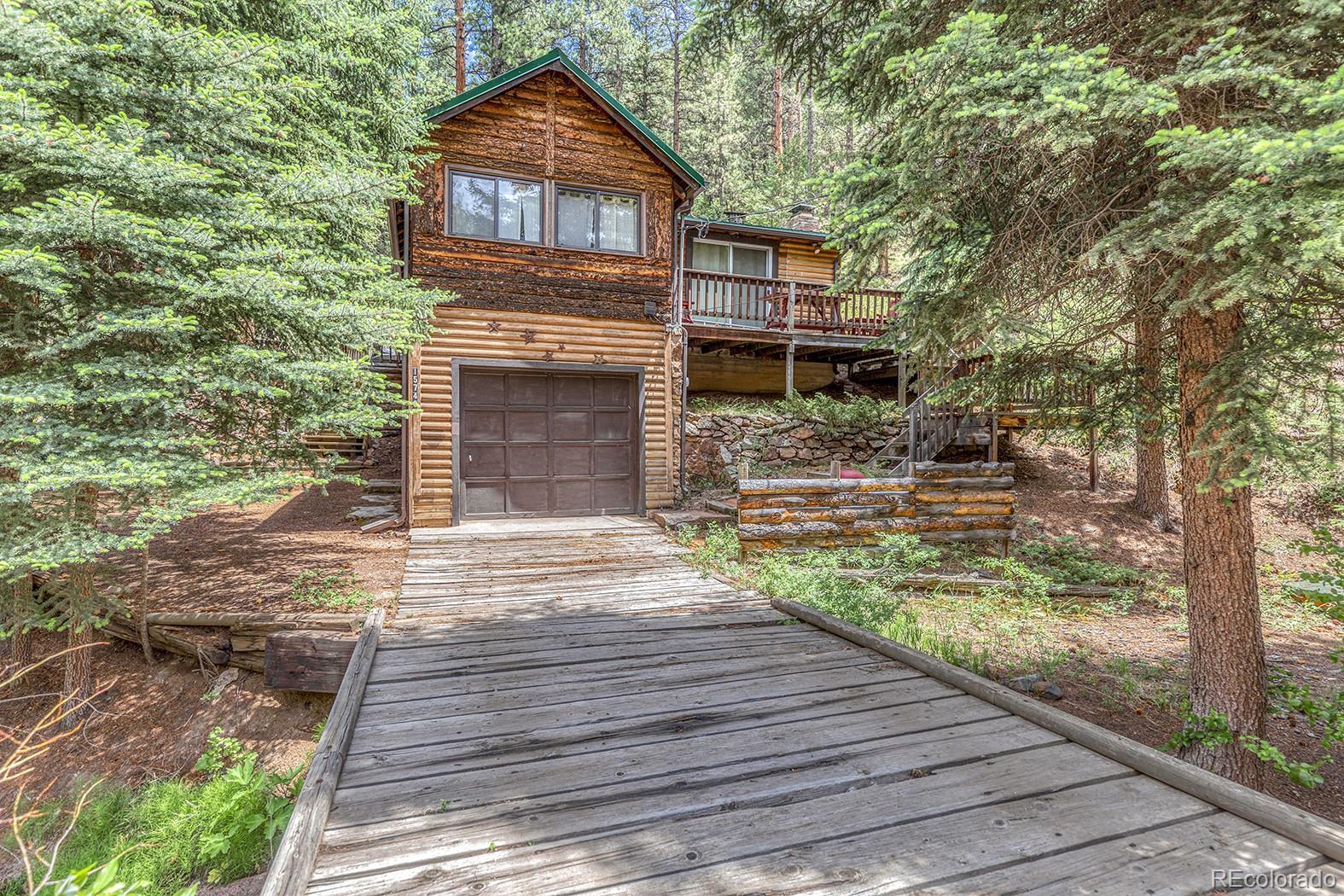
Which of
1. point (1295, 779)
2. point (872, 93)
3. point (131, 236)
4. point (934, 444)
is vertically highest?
point (872, 93)

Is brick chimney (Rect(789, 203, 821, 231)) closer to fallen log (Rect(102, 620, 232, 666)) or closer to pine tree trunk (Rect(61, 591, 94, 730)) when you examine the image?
fallen log (Rect(102, 620, 232, 666))

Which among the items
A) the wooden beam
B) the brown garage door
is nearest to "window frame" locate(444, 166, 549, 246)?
the brown garage door

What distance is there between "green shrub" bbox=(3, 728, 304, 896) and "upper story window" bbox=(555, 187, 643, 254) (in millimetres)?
7773

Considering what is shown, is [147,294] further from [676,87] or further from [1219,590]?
[676,87]

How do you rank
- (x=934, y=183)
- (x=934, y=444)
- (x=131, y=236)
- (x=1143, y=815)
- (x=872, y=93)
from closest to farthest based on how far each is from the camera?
(x=1143, y=815)
(x=934, y=183)
(x=131, y=236)
(x=872, y=93)
(x=934, y=444)

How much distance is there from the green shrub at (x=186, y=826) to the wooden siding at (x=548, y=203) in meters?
6.60

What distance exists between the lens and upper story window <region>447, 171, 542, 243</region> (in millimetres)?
9133

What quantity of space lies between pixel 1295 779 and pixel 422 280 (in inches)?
386

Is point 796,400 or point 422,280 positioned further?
point 796,400

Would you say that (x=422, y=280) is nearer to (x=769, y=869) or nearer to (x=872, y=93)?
(x=872, y=93)

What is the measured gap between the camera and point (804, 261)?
16.1 m

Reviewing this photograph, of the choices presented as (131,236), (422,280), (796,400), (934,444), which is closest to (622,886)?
(131,236)

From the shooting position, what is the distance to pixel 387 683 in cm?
348

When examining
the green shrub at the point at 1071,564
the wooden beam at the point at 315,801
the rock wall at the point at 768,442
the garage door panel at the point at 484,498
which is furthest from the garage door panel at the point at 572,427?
the green shrub at the point at 1071,564
